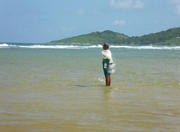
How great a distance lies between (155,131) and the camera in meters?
4.62

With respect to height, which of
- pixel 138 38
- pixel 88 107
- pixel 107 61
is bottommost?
pixel 88 107

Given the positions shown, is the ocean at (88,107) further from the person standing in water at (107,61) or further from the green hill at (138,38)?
the green hill at (138,38)

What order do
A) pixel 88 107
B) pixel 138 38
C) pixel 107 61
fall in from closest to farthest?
1. pixel 88 107
2. pixel 107 61
3. pixel 138 38

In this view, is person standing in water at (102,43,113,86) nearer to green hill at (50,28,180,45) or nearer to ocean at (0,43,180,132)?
ocean at (0,43,180,132)

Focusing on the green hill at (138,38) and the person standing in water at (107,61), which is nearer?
the person standing in water at (107,61)

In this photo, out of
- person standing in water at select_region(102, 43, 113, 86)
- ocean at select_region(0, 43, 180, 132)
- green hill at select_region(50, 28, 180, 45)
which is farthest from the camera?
green hill at select_region(50, 28, 180, 45)

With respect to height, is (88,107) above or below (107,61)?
below

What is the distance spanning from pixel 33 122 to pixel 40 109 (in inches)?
37.2

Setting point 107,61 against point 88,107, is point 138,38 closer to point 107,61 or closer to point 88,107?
point 107,61

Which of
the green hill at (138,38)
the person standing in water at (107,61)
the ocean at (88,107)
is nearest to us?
the ocean at (88,107)

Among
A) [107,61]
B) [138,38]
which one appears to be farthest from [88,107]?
[138,38]

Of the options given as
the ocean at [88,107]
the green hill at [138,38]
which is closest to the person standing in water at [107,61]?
the ocean at [88,107]

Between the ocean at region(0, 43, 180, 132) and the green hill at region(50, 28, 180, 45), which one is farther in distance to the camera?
the green hill at region(50, 28, 180, 45)

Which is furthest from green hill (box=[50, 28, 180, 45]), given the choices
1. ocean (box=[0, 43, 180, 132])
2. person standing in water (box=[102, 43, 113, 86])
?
ocean (box=[0, 43, 180, 132])
